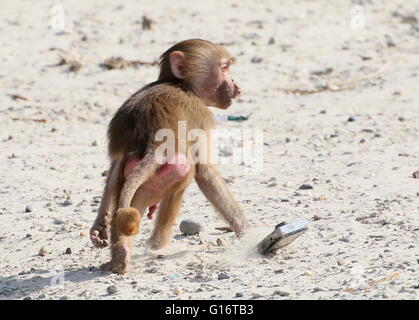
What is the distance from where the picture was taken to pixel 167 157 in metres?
5.16

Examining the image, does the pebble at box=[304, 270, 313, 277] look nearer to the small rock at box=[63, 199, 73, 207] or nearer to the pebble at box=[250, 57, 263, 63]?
the small rock at box=[63, 199, 73, 207]

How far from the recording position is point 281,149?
26.1 feet

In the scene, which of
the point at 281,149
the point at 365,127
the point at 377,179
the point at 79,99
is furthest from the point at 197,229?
the point at 79,99

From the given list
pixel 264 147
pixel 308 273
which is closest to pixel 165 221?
pixel 308 273

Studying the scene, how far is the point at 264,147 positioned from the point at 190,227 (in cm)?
213

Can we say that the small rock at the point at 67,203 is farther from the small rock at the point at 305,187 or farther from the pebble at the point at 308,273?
the pebble at the point at 308,273

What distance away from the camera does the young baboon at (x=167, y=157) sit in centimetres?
513

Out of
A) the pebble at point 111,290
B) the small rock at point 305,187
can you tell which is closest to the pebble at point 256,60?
the small rock at point 305,187

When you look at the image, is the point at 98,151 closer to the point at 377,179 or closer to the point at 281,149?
the point at 281,149

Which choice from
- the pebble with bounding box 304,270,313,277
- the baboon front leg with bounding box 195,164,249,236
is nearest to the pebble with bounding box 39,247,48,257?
the baboon front leg with bounding box 195,164,249,236

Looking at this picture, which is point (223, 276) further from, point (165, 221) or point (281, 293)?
point (165, 221)
